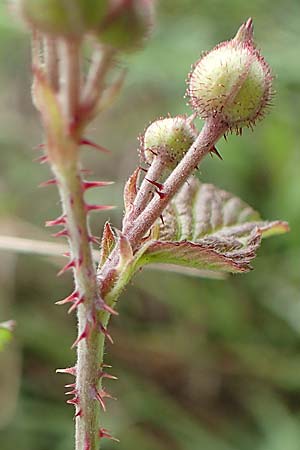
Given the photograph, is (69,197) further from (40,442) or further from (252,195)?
(252,195)

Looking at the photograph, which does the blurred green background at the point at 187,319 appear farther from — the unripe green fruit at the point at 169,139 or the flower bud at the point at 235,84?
the flower bud at the point at 235,84

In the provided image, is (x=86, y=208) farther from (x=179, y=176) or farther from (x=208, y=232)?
(x=208, y=232)

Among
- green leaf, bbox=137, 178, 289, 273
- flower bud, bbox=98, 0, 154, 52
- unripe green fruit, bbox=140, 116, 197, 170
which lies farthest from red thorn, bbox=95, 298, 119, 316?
flower bud, bbox=98, 0, 154, 52

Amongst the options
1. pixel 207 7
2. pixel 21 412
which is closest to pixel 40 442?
pixel 21 412

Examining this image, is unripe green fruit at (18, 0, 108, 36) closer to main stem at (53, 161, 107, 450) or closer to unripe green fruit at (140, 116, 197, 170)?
main stem at (53, 161, 107, 450)

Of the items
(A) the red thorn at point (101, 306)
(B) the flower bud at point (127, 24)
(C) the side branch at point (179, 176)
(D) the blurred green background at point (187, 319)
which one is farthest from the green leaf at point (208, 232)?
(D) the blurred green background at point (187, 319)

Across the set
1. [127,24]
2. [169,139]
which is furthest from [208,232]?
[127,24]
